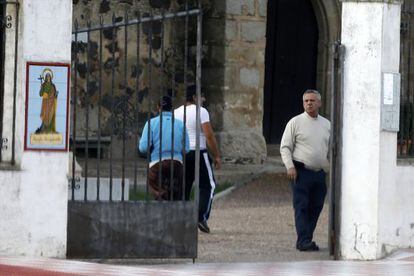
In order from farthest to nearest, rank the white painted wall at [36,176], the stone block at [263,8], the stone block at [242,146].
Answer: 1. the stone block at [263,8]
2. the stone block at [242,146]
3. the white painted wall at [36,176]

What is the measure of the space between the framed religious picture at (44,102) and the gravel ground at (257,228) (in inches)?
74.9

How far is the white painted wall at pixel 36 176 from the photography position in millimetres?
11750

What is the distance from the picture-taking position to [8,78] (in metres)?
11.9

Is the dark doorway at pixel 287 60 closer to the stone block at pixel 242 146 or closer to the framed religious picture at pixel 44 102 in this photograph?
the stone block at pixel 242 146

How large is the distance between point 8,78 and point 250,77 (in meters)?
10.9

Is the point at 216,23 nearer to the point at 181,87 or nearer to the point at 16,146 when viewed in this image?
the point at 181,87

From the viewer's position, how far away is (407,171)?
13320mm

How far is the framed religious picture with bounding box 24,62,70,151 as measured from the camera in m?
11.8

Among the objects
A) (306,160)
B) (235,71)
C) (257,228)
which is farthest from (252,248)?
(235,71)

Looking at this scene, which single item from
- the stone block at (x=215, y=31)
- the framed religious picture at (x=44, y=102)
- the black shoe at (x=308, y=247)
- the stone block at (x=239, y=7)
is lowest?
the black shoe at (x=308, y=247)

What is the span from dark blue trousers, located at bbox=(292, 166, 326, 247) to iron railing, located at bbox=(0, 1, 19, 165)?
317 cm

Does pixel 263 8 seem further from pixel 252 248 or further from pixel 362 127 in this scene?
pixel 362 127

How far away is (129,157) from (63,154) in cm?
1007

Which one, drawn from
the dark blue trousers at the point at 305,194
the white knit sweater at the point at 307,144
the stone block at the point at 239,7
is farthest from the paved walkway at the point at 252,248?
the stone block at the point at 239,7
